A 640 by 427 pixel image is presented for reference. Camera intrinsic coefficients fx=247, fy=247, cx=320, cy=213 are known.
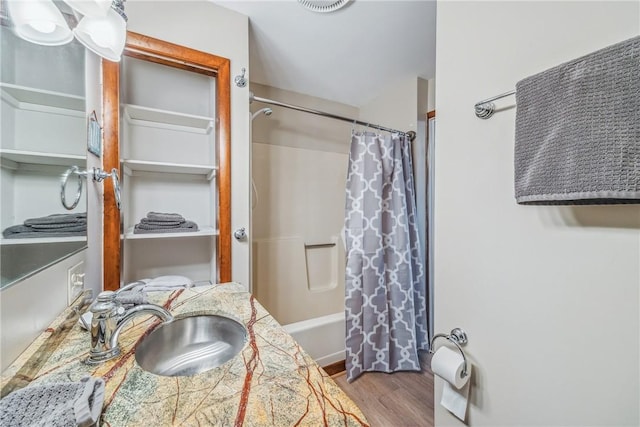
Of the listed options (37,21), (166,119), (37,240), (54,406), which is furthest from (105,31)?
(54,406)

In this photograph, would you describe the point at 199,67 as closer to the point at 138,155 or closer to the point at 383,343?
the point at 138,155

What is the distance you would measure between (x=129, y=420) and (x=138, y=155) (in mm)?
1384

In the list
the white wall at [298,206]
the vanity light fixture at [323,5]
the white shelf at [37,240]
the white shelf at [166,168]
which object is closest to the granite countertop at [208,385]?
the white shelf at [37,240]

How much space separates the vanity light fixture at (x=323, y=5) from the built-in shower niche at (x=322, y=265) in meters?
1.79

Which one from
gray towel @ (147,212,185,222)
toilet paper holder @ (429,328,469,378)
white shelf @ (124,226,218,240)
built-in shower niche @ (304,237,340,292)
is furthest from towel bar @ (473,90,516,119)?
built-in shower niche @ (304,237,340,292)

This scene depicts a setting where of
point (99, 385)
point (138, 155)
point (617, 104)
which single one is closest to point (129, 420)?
point (99, 385)

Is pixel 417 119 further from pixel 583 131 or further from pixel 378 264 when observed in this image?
pixel 583 131

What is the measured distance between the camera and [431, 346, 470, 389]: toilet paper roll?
91 cm

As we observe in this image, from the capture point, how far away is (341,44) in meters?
1.70

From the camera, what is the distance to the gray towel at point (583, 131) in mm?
533

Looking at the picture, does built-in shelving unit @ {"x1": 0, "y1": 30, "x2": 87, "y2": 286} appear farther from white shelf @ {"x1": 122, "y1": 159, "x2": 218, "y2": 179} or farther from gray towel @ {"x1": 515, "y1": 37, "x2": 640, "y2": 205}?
gray towel @ {"x1": 515, "y1": 37, "x2": 640, "y2": 205}

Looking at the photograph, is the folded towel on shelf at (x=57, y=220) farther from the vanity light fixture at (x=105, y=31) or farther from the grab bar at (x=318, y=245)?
the grab bar at (x=318, y=245)

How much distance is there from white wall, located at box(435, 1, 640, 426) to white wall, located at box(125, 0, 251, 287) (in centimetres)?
104

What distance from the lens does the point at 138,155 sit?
142cm
